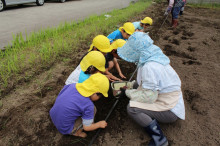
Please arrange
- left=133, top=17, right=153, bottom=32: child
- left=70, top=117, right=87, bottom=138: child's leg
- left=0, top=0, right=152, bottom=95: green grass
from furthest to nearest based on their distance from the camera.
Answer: left=133, top=17, right=153, bottom=32: child
left=0, top=0, right=152, bottom=95: green grass
left=70, top=117, right=87, bottom=138: child's leg

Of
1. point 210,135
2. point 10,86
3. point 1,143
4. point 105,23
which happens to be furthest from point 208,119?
point 105,23

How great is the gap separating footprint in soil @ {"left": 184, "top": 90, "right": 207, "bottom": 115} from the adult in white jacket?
0.63 meters

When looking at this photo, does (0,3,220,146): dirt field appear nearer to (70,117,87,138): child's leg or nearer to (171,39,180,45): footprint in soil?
(70,117,87,138): child's leg

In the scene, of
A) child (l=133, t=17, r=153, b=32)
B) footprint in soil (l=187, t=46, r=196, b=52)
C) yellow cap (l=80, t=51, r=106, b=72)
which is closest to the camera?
yellow cap (l=80, t=51, r=106, b=72)

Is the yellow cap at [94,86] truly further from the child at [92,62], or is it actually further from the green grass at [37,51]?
the green grass at [37,51]

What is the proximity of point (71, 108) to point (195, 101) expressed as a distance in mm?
1795

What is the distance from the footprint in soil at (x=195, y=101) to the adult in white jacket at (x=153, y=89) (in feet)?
2.08

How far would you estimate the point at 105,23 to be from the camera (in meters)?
4.94

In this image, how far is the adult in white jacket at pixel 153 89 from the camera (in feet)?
4.87

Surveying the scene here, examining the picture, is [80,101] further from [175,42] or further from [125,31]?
[175,42]

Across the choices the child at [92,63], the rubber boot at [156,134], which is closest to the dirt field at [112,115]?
the rubber boot at [156,134]

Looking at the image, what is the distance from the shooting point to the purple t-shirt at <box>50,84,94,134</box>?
1.44 m

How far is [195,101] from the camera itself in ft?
7.44

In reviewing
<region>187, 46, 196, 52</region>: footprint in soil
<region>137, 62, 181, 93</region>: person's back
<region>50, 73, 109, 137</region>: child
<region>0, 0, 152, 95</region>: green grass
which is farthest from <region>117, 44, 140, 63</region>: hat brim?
<region>187, 46, 196, 52</region>: footprint in soil
